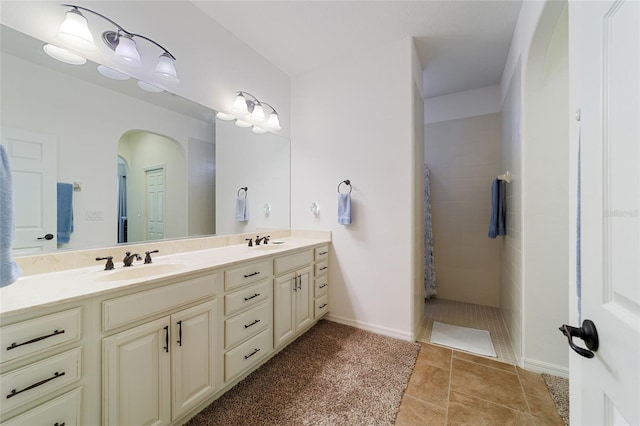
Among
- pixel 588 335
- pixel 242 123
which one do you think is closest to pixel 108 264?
pixel 242 123

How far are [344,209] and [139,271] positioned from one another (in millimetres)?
1695

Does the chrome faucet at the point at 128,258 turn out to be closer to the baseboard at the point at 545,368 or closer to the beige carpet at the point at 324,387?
the beige carpet at the point at 324,387

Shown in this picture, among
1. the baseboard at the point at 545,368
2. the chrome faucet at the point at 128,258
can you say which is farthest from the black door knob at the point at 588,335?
the chrome faucet at the point at 128,258

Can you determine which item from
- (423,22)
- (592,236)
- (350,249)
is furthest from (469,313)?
(423,22)

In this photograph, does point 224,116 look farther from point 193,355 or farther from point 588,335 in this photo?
point 588,335

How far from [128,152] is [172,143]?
33cm

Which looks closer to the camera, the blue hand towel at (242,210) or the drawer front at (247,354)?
the drawer front at (247,354)

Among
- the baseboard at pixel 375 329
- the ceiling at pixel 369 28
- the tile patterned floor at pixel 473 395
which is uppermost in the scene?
the ceiling at pixel 369 28

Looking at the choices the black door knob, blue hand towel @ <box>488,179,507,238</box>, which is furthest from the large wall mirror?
blue hand towel @ <box>488,179,507,238</box>

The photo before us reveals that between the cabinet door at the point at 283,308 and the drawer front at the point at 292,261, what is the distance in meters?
0.07

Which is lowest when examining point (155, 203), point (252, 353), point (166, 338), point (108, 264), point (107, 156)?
point (252, 353)

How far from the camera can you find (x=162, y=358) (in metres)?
1.22

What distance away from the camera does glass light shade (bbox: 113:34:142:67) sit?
4.94 ft

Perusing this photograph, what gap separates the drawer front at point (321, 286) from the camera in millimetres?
2472
